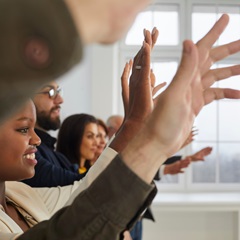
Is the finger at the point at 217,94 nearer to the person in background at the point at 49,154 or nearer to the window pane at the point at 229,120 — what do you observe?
the person in background at the point at 49,154

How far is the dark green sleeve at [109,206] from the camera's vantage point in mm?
533

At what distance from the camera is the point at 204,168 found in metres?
4.66

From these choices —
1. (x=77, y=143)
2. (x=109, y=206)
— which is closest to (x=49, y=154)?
(x=77, y=143)

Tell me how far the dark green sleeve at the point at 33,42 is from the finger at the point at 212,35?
1.14 feet

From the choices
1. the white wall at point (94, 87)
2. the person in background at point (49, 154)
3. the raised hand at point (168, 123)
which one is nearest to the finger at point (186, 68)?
the raised hand at point (168, 123)

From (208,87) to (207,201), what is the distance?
346 cm

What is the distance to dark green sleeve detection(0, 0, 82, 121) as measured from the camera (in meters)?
0.28

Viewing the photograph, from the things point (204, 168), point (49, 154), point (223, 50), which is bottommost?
point (204, 168)

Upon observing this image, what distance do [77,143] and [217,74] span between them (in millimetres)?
2081

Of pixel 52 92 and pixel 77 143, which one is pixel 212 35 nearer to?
pixel 52 92

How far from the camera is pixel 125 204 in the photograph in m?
0.53

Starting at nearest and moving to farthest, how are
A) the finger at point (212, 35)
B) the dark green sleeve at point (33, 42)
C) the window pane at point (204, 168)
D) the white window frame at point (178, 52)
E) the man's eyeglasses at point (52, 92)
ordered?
the dark green sleeve at point (33, 42), the finger at point (212, 35), the man's eyeglasses at point (52, 92), the white window frame at point (178, 52), the window pane at point (204, 168)

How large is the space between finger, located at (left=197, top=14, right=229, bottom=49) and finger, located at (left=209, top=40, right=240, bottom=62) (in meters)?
0.06

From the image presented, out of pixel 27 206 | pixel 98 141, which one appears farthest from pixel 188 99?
pixel 98 141
